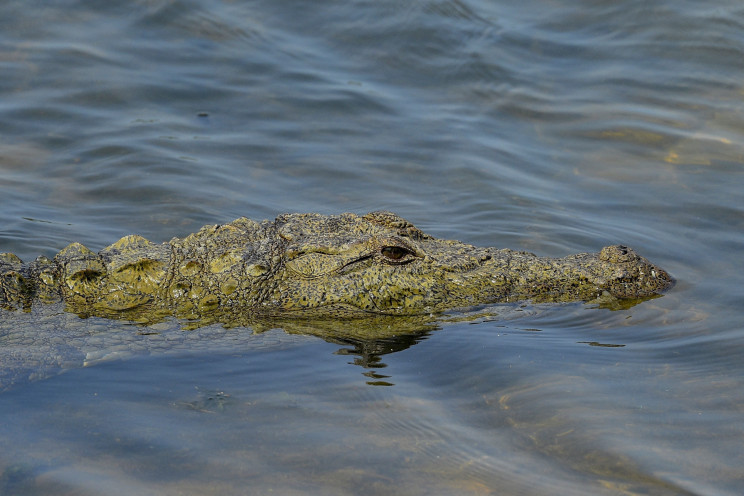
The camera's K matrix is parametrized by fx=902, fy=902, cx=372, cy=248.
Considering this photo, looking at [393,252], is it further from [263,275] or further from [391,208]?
[391,208]

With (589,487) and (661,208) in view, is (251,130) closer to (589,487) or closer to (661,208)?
(661,208)

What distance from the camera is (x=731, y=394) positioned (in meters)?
4.81

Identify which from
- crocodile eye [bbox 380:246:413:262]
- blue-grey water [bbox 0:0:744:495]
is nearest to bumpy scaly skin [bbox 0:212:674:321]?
crocodile eye [bbox 380:246:413:262]

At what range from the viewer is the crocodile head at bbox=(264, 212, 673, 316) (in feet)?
18.0

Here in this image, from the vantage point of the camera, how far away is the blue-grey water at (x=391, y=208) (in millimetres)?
4168

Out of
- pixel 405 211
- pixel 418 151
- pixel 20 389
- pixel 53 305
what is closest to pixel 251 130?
pixel 418 151

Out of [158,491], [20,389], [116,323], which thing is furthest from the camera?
[116,323]

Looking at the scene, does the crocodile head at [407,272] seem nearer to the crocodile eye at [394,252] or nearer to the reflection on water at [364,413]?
the crocodile eye at [394,252]

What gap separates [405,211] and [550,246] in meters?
1.52

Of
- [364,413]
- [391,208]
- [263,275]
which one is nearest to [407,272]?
[263,275]

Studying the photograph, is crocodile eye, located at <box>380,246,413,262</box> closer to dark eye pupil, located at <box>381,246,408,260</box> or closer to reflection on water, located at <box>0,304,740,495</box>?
dark eye pupil, located at <box>381,246,408,260</box>

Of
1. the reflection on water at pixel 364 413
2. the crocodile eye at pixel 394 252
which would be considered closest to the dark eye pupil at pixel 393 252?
the crocodile eye at pixel 394 252

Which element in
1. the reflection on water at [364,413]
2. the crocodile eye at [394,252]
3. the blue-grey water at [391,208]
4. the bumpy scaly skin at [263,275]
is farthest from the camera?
the crocodile eye at [394,252]

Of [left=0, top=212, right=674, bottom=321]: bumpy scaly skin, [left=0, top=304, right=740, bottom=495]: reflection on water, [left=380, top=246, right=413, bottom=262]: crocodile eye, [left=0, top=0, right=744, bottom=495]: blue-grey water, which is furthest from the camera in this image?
[left=380, top=246, right=413, bottom=262]: crocodile eye
